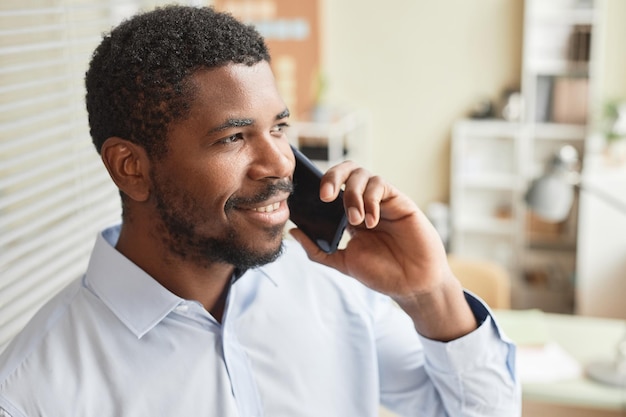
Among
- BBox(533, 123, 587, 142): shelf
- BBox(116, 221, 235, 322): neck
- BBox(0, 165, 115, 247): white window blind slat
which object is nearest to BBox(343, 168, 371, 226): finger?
BBox(116, 221, 235, 322): neck

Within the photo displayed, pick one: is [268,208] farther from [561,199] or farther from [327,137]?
[327,137]

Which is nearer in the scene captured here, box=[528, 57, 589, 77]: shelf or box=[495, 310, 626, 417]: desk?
box=[495, 310, 626, 417]: desk

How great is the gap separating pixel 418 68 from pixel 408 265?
464 cm

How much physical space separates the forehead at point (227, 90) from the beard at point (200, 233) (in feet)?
0.40

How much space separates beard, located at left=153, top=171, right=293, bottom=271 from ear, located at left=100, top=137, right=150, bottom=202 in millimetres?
23

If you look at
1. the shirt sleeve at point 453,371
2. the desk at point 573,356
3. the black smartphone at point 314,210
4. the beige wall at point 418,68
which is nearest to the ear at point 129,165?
the black smartphone at point 314,210

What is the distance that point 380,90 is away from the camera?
595 cm

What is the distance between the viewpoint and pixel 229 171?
116cm

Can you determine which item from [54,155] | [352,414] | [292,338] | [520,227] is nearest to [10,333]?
[54,155]

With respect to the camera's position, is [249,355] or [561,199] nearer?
[249,355]

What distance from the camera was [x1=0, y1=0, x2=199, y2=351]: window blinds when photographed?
1.47 m

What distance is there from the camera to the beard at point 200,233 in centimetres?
118

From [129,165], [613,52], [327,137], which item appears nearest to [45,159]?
[129,165]

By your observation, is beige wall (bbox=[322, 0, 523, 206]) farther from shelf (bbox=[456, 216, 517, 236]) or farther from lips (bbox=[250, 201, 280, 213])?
lips (bbox=[250, 201, 280, 213])
